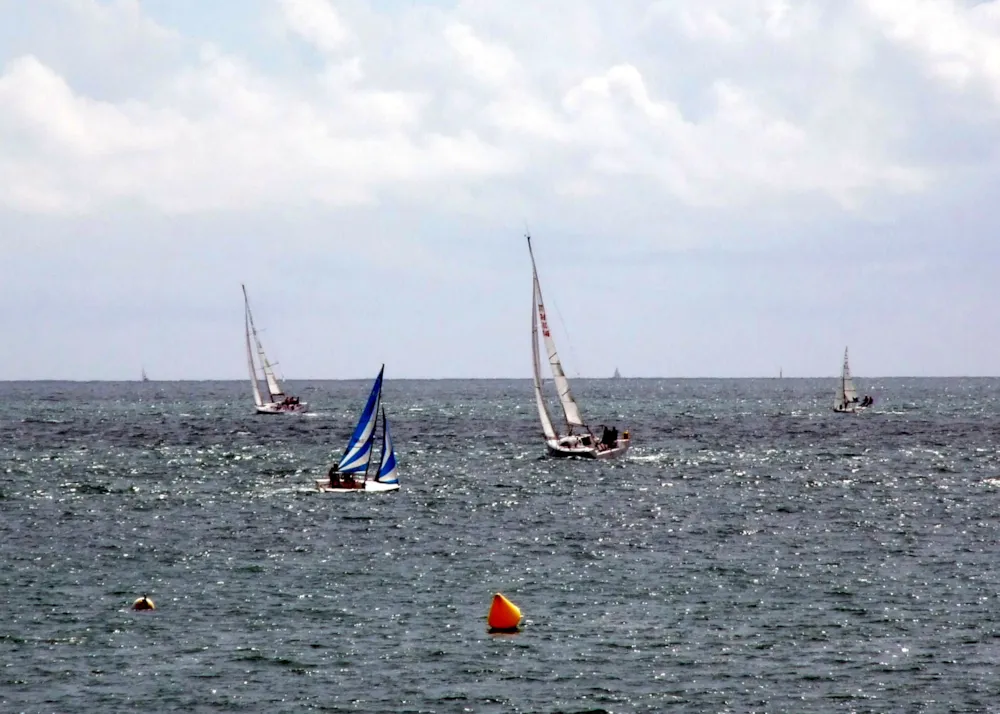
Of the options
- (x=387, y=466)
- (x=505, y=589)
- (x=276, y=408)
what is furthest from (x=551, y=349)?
(x=276, y=408)

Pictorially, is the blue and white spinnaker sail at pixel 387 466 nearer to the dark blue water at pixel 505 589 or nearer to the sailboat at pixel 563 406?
the dark blue water at pixel 505 589

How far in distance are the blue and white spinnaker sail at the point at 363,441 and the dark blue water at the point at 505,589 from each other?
2905 mm

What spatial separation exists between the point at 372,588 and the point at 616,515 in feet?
71.4

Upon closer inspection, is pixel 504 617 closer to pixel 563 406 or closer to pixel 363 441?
pixel 363 441

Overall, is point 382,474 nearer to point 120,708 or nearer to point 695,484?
point 695,484

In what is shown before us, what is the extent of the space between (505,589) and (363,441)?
2950 centimetres

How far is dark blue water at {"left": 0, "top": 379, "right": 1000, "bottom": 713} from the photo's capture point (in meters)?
31.8

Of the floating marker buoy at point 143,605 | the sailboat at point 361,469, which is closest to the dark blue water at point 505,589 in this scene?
the floating marker buoy at point 143,605

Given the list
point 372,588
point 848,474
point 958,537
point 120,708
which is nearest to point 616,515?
point 958,537

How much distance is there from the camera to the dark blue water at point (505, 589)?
104 feet

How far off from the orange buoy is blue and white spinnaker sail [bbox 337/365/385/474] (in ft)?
107

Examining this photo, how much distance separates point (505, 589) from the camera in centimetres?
4312

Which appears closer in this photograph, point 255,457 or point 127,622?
point 127,622

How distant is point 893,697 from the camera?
31.1 m
